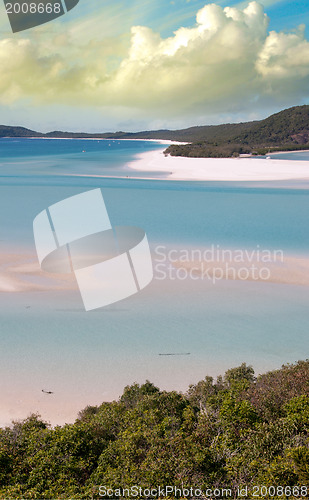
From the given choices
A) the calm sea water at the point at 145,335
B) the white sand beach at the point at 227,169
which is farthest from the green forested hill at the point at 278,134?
the calm sea water at the point at 145,335

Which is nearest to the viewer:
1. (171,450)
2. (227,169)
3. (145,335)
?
(171,450)

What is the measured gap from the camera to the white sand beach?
1909 inches

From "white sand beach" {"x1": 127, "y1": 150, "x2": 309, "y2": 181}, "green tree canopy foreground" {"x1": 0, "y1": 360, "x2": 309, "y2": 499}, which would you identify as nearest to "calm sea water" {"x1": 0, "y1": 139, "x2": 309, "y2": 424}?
"green tree canopy foreground" {"x1": 0, "y1": 360, "x2": 309, "y2": 499}

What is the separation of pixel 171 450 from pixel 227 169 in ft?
170

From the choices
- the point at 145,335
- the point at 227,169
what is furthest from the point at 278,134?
the point at 145,335

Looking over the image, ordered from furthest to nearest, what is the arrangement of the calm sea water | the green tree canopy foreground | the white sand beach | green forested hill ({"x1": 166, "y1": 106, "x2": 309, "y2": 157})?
green forested hill ({"x1": 166, "y1": 106, "x2": 309, "y2": 157}) → the white sand beach → the calm sea water → the green tree canopy foreground

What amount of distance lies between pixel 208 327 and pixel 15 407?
633 cm

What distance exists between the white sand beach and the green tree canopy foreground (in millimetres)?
41553

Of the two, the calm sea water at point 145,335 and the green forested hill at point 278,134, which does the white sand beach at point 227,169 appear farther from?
the green forested hill at point 278,134

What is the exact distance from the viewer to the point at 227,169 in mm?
55344

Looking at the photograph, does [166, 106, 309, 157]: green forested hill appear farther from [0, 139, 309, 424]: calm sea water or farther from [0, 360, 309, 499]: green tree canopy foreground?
[0, 360, 309, 499]: green tree canopy foreground

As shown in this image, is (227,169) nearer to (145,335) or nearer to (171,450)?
(145,335)

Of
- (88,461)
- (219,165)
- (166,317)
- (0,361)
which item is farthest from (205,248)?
(219,165)

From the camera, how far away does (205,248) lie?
22281mm
